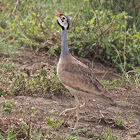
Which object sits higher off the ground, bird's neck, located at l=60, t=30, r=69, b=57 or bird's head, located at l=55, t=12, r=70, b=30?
bird's head, located at l=55, t=12, r=70, b=30

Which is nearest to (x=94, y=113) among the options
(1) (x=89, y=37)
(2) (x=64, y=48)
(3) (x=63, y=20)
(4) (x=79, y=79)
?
(4) (x=79, y=79)

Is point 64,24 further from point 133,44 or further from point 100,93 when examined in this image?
point 133,44

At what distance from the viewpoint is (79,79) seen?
13.8 feet

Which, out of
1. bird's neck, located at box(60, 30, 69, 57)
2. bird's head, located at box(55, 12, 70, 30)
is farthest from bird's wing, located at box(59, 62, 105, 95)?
bird's head, located at box(55, 12, 70, 30)

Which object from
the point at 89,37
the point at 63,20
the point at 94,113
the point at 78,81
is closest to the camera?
the point at 78,81

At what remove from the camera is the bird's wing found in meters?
4.15

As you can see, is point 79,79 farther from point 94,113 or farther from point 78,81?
point 94,113

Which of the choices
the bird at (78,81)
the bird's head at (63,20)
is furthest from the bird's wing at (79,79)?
the bird's head at (63,20)

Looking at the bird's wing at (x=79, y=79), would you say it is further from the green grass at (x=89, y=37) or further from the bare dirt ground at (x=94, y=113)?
the green grass at (x=89, y=37)

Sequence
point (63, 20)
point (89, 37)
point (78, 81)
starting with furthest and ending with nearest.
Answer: point (89, 37) → point (63, 20) → point (78, 81)

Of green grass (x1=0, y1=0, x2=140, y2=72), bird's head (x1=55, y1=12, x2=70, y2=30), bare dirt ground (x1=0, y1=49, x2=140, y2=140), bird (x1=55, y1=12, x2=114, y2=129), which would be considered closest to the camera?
bare dirt ground (x1=0, y1=49, x2=140, y2=140)

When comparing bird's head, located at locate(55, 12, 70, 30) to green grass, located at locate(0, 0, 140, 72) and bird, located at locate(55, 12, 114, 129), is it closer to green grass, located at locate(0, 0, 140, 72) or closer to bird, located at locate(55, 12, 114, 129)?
bird, located at locate(55, 12, 114, 129)

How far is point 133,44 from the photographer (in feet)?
21.5

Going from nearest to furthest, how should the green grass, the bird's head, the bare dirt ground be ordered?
the bare dirt ground, the bird's head, the green grass
